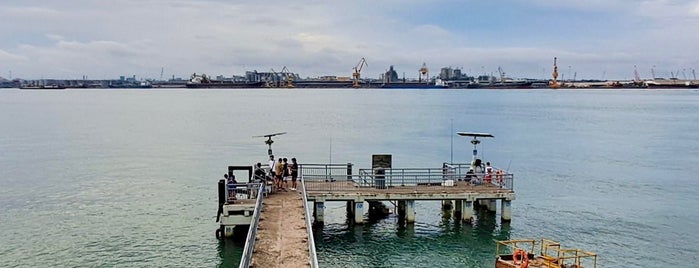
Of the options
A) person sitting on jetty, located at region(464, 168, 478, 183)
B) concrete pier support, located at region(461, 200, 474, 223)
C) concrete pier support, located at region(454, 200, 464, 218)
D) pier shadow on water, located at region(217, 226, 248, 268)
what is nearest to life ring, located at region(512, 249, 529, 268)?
concrete pier support, located at region(461, 200, 474, 223)

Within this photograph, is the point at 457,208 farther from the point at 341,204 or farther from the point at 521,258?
the point at 521,258

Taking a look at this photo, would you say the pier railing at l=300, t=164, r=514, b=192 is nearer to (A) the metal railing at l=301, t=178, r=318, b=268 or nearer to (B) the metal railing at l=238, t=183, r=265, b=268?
(A) the metal railing at l=301, t=178, r=318, b=268

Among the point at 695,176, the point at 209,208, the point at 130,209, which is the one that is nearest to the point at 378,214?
the point at 209,208

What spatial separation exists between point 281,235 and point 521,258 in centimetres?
789

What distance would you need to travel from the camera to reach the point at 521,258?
73.6 ft

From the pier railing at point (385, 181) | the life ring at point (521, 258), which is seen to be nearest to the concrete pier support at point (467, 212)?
the pier railing at point (385, 181)

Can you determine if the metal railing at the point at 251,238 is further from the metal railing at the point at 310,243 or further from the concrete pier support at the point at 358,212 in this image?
the concrete pier support at the point at 358,212

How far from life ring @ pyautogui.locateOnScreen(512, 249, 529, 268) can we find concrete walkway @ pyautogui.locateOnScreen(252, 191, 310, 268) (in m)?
6.94

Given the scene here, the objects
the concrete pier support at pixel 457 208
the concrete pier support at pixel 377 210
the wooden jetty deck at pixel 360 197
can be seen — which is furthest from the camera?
the concrete pier support at pixel 377 210

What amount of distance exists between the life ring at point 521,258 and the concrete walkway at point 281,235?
22.8 ft

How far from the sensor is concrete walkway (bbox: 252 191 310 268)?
1862 cm

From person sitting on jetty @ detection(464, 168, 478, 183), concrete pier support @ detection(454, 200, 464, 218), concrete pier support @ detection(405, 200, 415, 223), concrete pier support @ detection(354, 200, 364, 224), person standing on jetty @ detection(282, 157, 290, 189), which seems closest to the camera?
person standing on jetty @ detection(282, 157, 290, 189)

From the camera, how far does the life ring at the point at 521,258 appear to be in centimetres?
2166

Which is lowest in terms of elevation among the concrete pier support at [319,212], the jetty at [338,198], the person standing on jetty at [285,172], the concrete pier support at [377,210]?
the concrete pier support at [377,210]
